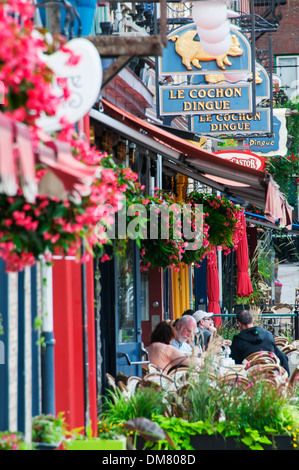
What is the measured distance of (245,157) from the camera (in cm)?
1552

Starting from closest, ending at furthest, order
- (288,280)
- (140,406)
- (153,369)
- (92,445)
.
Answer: (92,445) → (140,406) → (153,369) → (288,280)

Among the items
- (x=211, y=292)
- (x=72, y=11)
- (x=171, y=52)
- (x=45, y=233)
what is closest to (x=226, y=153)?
(x=211, y=292)

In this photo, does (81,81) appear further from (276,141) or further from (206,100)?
(276,141)

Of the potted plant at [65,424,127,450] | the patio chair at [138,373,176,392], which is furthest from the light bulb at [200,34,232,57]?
the potted plant at [65,424,127,450]

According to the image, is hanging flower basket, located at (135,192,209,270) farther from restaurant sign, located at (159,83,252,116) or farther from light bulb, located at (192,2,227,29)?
light bulb, located at (192,2,227,29)

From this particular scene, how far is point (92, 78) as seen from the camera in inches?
191

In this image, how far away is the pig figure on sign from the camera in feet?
34.3

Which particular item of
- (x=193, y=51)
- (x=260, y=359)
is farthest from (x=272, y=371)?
(x=193, y=51)

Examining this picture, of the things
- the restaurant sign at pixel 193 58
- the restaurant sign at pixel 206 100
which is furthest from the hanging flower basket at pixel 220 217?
the restaurant sign at pixel 193 58

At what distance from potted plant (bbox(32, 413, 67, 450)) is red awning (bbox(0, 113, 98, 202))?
1940 millimetres

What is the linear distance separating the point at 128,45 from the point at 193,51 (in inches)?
199
